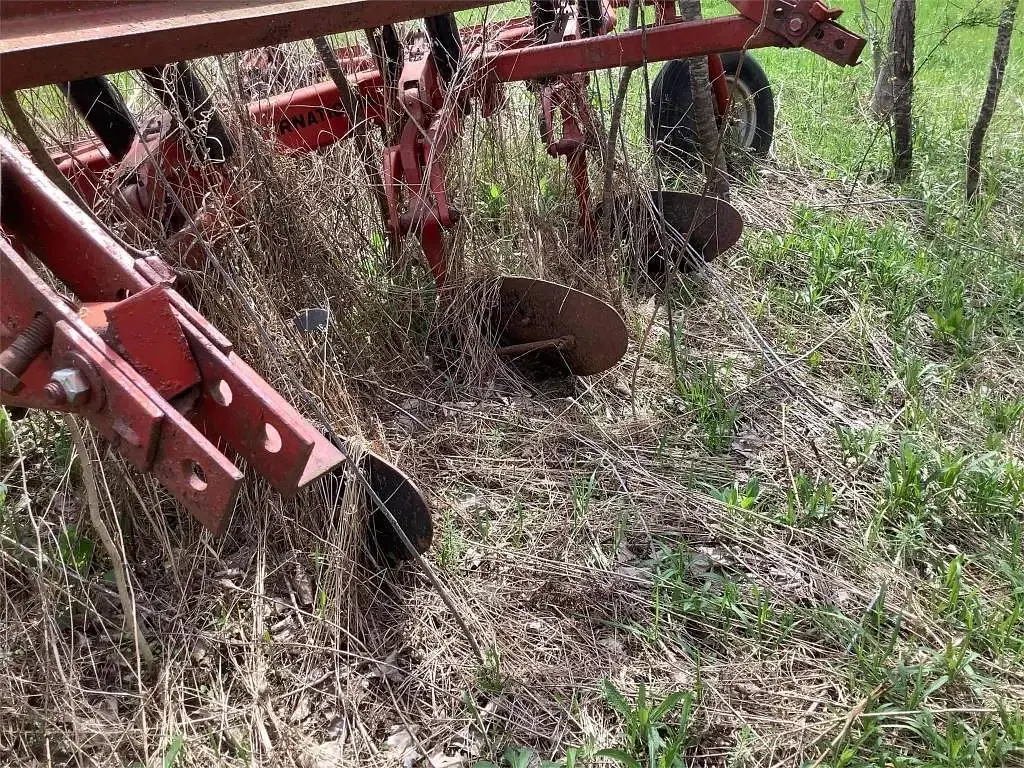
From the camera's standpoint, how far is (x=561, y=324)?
3000mm

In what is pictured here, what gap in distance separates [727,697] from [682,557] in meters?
0.45

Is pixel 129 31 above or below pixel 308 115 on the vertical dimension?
above

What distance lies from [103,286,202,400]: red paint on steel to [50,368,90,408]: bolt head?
8cm

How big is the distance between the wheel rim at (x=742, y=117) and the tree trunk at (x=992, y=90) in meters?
1.26

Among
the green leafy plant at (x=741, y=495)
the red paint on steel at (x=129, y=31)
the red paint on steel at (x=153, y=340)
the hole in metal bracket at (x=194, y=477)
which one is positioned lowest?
the green leafy plant at (x=741, y=495)

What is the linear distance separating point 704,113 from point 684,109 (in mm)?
268

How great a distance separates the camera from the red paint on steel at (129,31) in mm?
1390

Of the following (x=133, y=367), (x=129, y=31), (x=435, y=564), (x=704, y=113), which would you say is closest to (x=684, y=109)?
(x=704, y=113)

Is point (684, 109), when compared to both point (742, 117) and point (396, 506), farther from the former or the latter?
point (396, 506)

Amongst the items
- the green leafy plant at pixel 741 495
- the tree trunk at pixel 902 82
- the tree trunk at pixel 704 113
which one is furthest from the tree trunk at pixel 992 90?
the green leafy plant at pixel 741 495

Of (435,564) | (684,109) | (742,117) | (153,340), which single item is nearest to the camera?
(153,340)

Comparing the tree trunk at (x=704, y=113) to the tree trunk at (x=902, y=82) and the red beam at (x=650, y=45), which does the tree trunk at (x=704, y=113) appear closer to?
the tree trunk at (x=902, y=82)

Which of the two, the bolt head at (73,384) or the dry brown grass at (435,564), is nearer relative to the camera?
the bolt head at (73,384)

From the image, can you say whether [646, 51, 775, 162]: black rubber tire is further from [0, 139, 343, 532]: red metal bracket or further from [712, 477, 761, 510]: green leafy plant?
[0, 139, 343, 532]: red metal bracket
